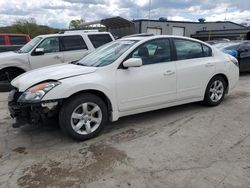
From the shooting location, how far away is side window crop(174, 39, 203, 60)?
5398 millimetres

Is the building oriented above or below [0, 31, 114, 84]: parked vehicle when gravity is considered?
above

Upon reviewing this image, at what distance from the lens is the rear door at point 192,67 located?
535 cm

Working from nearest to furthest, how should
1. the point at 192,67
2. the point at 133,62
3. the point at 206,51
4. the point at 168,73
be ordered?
the point at 133,62 < the point at 168,73 < the point at 192,67 < the point at 206,51

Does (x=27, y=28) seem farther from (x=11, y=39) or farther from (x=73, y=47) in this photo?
(x=73, y=47)

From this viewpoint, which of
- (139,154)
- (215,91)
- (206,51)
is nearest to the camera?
(139,154)

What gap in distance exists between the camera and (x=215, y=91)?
6.05 m

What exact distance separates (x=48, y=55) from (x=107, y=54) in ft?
14.3

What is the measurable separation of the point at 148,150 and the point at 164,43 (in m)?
2.23

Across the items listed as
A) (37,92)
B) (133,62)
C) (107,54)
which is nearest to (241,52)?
(107,54)

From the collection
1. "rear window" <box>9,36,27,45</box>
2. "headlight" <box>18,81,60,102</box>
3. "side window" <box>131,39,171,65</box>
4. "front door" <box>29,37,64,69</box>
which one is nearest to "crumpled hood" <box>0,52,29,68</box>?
"front door" <box>29,37,64,69</box>

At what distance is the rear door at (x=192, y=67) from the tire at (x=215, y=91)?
18 cm

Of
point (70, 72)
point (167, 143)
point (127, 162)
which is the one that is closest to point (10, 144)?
point (70, 72)

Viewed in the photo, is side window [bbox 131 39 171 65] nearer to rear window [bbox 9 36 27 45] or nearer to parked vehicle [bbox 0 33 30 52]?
parked vehicle [bbox 0 33 30 52]

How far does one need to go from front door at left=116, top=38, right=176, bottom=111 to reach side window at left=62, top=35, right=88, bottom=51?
465 centimetres
